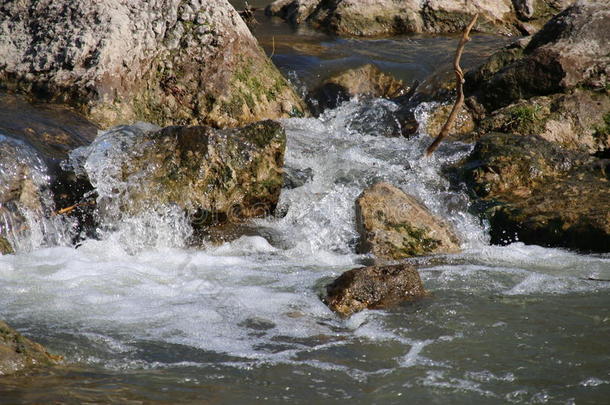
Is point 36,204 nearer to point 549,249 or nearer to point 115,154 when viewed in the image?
point 115,154

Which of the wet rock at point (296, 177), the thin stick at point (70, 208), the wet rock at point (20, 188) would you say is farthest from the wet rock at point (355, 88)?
the wet rock at point (20, 188)

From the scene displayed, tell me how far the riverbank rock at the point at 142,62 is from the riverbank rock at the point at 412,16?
536 centimetres

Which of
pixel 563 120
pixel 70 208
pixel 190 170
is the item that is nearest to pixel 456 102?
pixel 563 120

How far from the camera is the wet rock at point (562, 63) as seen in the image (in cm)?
966

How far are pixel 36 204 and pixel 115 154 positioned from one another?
0.82 metres

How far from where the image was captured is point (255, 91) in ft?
32.2

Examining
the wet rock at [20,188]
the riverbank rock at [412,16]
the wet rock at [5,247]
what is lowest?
the wet rock at [5,247]

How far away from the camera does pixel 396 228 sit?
699 cm

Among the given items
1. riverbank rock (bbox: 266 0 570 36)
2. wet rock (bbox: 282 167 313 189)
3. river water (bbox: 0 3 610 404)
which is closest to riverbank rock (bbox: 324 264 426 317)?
river water (bbox: 0 3 610 404)

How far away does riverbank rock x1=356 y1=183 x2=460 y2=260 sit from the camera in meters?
6.89

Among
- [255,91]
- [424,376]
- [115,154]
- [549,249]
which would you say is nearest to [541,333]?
[424,376]

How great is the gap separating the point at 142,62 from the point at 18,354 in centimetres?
582

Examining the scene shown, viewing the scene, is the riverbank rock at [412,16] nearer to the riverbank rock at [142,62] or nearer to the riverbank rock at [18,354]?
the riverbank rock at [142,62]

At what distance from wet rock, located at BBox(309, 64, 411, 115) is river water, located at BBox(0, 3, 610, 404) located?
2.96m
